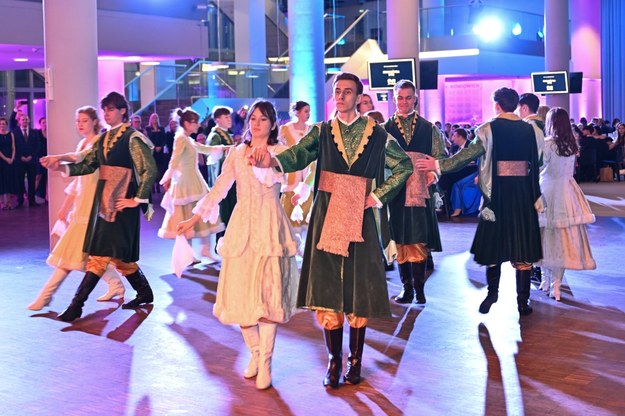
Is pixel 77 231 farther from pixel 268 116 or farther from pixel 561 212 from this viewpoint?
pixel 561 212

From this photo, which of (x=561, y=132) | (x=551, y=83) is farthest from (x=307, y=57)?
(x=561, y=132)

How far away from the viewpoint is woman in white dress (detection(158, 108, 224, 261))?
9297mm

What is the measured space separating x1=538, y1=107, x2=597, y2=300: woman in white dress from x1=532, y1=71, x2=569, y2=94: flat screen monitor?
12.8 meters

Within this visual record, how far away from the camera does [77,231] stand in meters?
7.51

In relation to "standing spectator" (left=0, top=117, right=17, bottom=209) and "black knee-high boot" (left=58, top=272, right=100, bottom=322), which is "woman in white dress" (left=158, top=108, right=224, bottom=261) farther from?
"standing spectator" (left=0, top=117, right=17, bottom=209)

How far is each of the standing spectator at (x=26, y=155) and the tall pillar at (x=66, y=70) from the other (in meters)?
6.32

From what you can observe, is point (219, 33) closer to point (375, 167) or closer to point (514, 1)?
point (514, 1)

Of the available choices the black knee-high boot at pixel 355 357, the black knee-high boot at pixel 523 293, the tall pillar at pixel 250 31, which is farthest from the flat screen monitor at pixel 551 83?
the black knee-high boot at pixel 355 357

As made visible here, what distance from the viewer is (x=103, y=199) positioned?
7.25 meters

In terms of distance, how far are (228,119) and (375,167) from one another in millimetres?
4634

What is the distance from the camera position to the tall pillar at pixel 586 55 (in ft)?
94.2

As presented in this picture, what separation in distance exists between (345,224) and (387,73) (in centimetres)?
764

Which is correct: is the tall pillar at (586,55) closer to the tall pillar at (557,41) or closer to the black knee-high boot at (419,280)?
the tall pillar at (557,41)

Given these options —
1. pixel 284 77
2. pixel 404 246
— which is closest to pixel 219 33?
pixel 284 77
